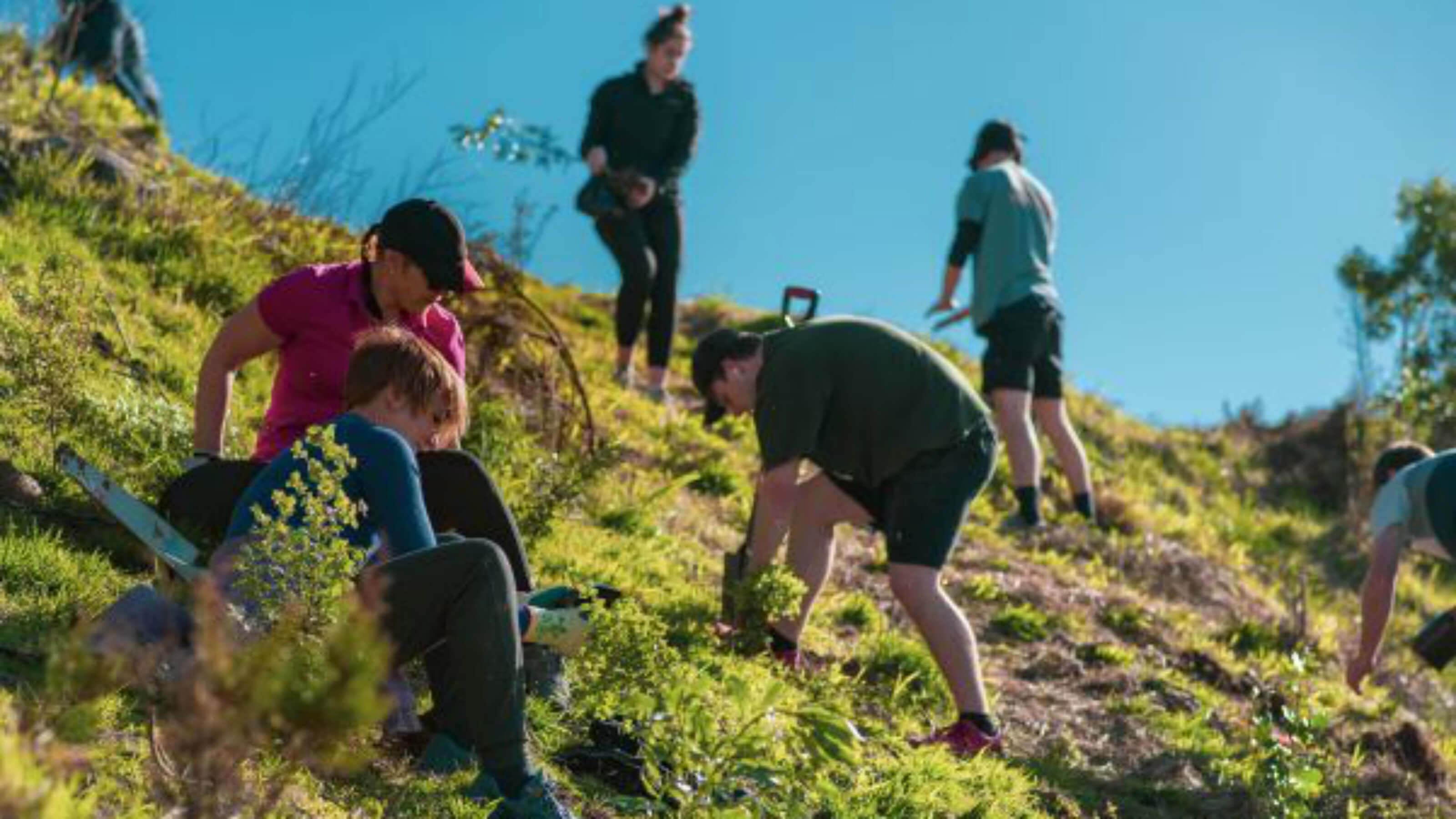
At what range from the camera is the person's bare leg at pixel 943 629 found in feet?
18.4

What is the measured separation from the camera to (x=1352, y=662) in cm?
702

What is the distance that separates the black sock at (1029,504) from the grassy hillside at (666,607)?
0.76 ft

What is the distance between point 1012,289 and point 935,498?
3.34 m

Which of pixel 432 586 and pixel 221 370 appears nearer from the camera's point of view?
pixel 432 586

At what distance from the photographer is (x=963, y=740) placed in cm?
565

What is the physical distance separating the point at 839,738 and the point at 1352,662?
4400mm

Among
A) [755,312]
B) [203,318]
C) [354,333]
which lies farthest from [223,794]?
[755,312]

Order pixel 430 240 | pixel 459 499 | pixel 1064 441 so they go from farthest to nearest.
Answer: pixel 1064 441 → pixel 430 240 → pixel 459 499

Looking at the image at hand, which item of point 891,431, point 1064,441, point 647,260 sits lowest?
point 891,431

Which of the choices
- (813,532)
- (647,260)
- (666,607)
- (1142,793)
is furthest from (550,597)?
(647,260)

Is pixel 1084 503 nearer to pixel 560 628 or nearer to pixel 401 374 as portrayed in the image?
pixel 560 628

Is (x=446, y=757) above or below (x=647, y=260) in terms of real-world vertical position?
below

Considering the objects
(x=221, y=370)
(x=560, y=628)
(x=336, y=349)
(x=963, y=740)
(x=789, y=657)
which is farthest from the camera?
(x=789, y=657)

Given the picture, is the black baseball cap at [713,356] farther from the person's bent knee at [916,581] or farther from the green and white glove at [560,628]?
the green and white glove at [560,628]
